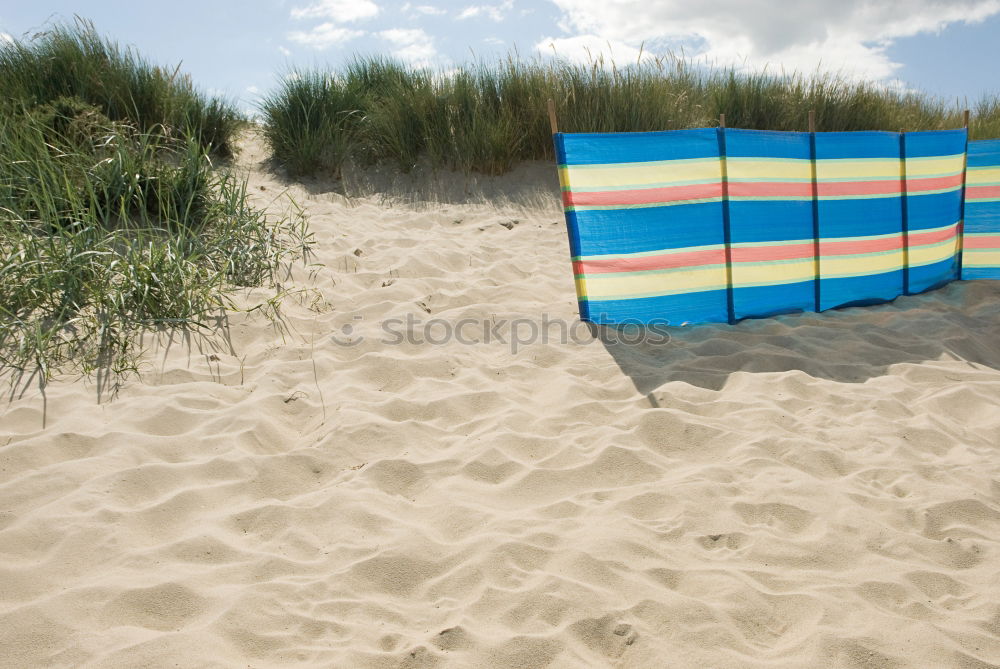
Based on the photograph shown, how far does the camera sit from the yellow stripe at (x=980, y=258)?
5.39m

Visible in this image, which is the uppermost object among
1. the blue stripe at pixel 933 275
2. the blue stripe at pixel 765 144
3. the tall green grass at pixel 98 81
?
the tall green grass at pixel 98 81

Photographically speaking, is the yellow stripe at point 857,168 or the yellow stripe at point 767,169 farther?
the yellow stripe at point 857,168

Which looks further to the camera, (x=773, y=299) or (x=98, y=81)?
(x=98, y=81)

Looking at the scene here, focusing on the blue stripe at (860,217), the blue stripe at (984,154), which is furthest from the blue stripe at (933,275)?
the blue stripe at (984,154)

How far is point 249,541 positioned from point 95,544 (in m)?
0.44

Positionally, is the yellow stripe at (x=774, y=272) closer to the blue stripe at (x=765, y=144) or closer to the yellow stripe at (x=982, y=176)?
the blue stripe at (x=765, y=144)

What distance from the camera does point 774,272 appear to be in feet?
14.6

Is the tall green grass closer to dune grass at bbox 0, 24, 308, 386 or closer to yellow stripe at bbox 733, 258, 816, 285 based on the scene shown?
dune grass at bbox 0, 24, 308, 386

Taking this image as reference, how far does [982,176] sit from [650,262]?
304 cm

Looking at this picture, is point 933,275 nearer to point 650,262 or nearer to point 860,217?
point 860,217

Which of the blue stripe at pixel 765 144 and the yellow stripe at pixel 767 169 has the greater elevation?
the blue stripe at pixel 765 144

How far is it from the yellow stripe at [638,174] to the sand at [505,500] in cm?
80

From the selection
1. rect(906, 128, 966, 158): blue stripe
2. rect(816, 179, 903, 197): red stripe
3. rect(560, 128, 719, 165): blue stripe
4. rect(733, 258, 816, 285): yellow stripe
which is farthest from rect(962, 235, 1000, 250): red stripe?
rect(560, 128, 719, 165): blue stripe

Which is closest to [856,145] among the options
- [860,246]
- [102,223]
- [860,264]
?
[860,246]
